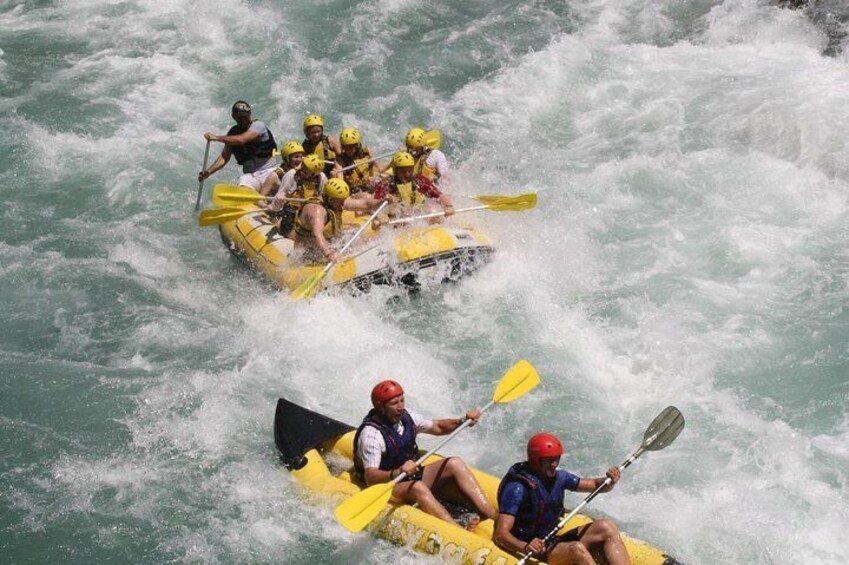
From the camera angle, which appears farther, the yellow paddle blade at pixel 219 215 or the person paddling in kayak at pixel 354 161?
the person paddling in kayak at pixel 354 161

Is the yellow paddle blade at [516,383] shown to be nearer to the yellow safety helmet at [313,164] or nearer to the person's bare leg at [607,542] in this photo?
the person's bare leg at [607,542]

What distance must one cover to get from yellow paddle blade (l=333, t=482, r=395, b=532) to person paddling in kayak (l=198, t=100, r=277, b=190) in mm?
5026

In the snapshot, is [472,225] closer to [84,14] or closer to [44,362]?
[44,362]

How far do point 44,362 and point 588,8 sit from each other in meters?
9.20

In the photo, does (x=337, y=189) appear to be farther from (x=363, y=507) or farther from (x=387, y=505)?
(x=363, y=507)

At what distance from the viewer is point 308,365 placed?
32.1 ft

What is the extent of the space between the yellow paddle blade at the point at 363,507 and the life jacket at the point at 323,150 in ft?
15.3

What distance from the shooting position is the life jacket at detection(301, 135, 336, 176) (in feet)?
36.4

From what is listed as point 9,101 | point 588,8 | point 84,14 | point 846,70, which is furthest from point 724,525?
point 84,14

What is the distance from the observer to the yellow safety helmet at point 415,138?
426 inches

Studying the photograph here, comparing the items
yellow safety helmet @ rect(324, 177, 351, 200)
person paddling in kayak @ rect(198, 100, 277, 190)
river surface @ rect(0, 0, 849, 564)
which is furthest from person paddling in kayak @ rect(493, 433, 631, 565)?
person paddling in kayak @ rect(198, 100, 277, 190)

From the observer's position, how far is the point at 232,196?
10.8 m

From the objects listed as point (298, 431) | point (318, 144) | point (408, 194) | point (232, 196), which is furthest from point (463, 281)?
point (298, 431)

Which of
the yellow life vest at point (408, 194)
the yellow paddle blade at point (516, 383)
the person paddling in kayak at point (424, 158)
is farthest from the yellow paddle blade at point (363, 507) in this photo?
the person paddling in kayak at point (424, 158)
